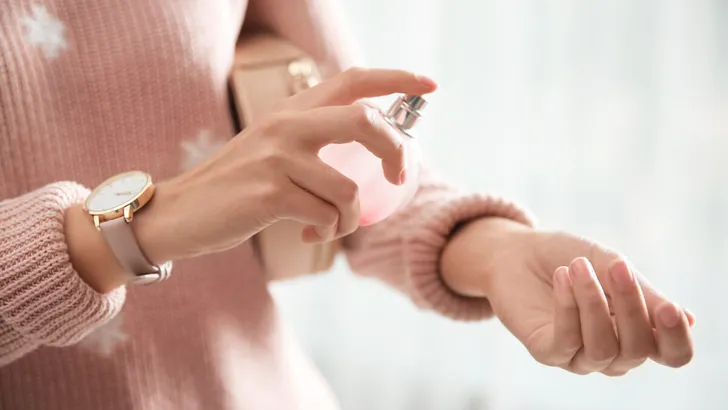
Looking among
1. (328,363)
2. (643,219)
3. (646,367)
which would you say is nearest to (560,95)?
(643,219)

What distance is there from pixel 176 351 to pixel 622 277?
0.37 metres

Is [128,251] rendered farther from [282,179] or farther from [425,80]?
[425,80]

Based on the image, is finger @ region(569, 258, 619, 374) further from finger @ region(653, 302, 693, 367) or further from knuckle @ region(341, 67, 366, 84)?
knuckle @ region(341, 67, 366, 84)

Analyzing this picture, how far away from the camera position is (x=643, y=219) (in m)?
1.09

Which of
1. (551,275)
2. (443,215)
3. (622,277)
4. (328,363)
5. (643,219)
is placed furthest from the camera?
(328,363)

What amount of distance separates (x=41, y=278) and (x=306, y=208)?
175mm

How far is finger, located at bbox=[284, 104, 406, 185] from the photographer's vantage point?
43 cm

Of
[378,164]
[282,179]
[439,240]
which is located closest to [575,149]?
[439,240]

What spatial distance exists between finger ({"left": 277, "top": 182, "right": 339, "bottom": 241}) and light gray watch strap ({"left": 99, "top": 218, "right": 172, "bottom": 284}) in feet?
0.33

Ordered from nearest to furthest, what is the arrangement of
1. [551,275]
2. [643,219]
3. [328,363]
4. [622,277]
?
[622,277] → [551,275] → [643,219] → [328,363]

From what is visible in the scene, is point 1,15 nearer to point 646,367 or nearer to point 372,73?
point 372,73

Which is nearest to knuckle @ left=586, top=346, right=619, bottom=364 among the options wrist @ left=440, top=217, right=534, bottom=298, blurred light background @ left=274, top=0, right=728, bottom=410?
wrist @ left=440, top=217, right=534, bottom=298

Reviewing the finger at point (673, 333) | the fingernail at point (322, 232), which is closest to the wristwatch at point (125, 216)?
the fingernail at point (322, 232)

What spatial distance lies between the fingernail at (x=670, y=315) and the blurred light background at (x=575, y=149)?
670mm
